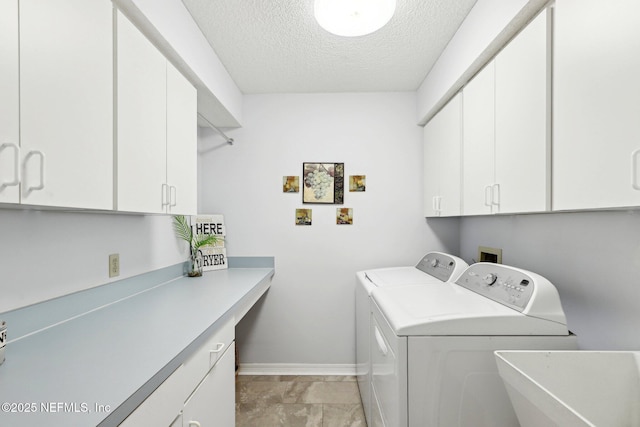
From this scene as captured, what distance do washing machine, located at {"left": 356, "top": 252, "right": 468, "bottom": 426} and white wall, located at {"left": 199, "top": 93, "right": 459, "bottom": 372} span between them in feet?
1.10

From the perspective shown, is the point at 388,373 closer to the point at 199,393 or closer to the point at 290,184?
the point at 199,393

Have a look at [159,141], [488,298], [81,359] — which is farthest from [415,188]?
[81,359]

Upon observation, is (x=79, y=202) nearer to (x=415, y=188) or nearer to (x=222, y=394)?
(x=222, y=394)

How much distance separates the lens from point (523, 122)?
4.13 feet

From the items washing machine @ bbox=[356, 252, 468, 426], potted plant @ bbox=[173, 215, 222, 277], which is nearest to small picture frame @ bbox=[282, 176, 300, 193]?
potted plant @ bbox=[173, 215, 222, 277]

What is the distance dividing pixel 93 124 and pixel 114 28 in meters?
0.39

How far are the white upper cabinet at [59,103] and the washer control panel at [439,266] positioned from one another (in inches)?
73.5

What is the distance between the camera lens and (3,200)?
73cm

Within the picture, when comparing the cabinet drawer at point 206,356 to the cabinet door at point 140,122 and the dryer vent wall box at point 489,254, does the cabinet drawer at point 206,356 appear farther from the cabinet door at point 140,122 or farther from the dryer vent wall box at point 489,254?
the dryer vent wall box at point 489,254

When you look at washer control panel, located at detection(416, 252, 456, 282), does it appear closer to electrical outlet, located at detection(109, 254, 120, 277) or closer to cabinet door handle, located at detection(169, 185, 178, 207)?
cabinet door handle, located at detection(169, 185, 178, 207)

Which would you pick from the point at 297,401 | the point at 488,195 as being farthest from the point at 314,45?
the point at 297,401

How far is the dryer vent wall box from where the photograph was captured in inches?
78.9

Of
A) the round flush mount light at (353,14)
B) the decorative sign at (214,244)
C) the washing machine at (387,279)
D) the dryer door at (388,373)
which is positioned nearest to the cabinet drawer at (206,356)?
the dryer door at (388,373)

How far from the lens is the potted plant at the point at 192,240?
2264 mm
